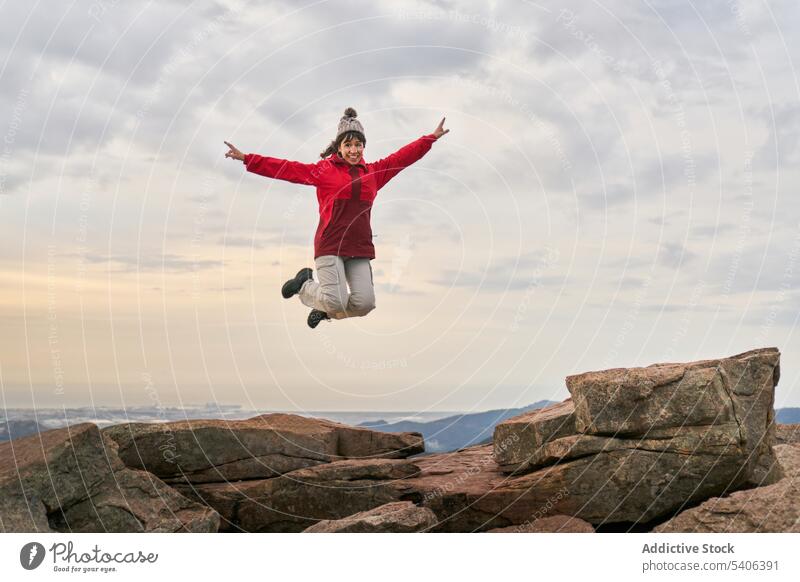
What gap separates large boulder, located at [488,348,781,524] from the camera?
53.6 feet

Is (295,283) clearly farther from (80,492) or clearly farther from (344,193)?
(80,492)

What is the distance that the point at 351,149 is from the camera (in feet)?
53.9

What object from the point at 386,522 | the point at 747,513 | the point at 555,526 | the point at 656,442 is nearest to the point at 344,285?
the point at 386,522

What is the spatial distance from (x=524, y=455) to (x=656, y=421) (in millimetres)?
3106

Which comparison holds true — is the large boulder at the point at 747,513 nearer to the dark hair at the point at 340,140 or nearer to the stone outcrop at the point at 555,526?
the stone outcrop at the point at 555,526

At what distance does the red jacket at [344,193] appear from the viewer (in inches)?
648

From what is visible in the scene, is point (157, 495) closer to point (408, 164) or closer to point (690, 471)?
point (408, 164)

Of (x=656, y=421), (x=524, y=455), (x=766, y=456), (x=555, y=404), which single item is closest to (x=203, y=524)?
(x=524, y=455)

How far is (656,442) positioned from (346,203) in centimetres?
831

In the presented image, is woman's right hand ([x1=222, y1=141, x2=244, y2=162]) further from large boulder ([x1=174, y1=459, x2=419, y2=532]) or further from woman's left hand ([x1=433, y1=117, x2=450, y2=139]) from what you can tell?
large boulder ([x1=174, y1=459, x2=419, y2=532])

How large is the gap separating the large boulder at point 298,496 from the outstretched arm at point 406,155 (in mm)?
7031

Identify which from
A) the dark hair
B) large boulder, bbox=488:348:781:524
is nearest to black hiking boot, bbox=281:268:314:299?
the dark hair

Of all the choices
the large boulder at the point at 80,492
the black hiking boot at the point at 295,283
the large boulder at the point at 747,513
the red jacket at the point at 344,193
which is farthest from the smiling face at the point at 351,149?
the large boulder at the point at 747,513
